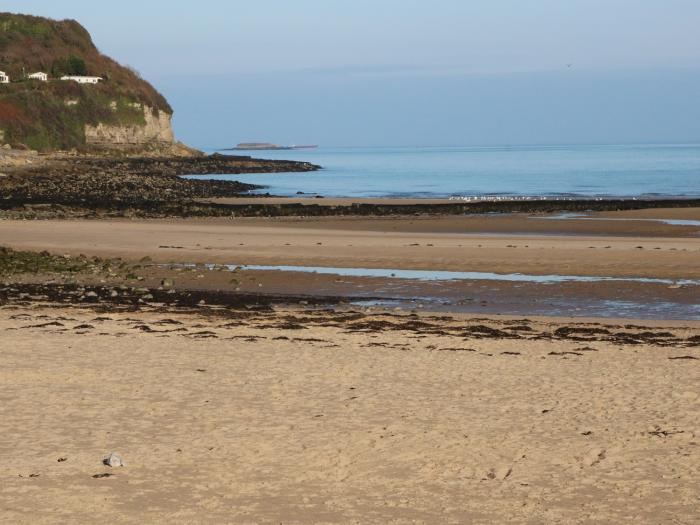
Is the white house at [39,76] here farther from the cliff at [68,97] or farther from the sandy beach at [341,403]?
the sandy beach at [341,403]

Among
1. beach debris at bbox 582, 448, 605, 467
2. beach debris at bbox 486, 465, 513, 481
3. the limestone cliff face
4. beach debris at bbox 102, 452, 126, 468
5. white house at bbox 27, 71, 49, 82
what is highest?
white house at bbox 27, 71, 49, 82

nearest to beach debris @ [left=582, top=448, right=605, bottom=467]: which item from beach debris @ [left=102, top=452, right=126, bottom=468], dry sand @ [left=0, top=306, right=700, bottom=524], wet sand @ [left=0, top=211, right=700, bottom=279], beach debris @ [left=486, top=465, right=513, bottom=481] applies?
dry sand @ [left=0, top=306, right=700, bottom=524]

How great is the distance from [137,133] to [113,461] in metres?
139

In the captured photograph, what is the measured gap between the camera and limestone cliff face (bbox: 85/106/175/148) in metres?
130

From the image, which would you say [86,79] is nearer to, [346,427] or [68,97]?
[68,97]

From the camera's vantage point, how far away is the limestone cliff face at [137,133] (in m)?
130

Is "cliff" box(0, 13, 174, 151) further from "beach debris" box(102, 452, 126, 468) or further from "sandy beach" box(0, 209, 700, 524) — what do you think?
"beach debris" box(102, 452, 126, 468)

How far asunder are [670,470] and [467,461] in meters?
1.59

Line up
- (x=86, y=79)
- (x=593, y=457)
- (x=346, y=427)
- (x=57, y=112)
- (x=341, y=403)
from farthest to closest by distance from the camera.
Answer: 1. (x=86, y=79)
2. (x=57, y=112)
3. (x=341, y=403)
4. (x=346, y=427)
5. (x=593, y=457)

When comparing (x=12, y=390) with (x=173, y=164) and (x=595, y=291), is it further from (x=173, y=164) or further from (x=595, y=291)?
(x=173, y=164)

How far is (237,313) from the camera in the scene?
16469 millimetres

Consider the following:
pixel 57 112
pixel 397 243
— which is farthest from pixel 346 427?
pixel 57 112

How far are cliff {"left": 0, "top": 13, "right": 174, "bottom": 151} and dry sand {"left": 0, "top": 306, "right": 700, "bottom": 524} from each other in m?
102

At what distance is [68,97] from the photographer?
129 metres
